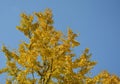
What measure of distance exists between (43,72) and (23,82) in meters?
0.84

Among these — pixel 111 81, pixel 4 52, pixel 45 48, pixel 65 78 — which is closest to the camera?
pixel 65 78

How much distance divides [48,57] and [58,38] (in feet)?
2.80

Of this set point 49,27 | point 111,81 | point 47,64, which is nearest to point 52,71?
point 47,64

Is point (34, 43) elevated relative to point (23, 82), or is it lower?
elevated

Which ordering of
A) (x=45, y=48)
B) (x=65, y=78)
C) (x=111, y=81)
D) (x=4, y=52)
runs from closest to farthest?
(x=65, y=78), (x=45, y=48), (x=4, y=52), (x=111, y=81)

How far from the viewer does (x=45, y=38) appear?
11148 mm

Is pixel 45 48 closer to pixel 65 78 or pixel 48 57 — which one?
pixel 48 57

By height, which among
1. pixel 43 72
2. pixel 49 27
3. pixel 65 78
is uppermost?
pixel 49 27

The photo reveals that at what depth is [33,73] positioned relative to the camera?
11.1 metres

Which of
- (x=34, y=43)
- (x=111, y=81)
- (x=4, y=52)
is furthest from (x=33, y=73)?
(x=111, y=81)

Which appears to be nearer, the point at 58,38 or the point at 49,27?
the point at 58,38

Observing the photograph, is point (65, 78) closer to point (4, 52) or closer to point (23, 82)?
point (23, 82)

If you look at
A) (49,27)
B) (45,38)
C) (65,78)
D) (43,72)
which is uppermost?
→ (49,27)

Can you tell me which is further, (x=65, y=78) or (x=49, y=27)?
(x=49, y=27)
